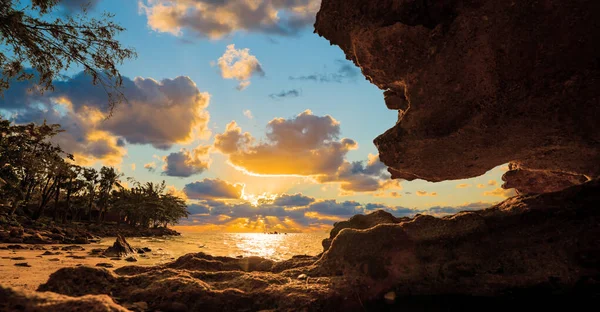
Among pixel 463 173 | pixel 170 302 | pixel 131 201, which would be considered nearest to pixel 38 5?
pixel 170 302

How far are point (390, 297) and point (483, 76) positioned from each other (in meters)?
6.42

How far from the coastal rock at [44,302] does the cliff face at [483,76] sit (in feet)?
28.1

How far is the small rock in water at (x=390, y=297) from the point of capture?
6.22 m

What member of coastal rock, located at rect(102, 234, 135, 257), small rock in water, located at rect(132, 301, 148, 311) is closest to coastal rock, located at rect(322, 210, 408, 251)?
small rock in water, located at rect(132, 301, 148, 311)

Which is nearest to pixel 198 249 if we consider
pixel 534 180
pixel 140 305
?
pixel 140 305

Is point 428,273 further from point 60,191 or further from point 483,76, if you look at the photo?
point 60,191

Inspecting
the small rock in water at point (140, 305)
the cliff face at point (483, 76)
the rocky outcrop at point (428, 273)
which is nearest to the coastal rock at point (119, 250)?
the rocky outcrop at point (428, 273)

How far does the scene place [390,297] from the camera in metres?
6.32

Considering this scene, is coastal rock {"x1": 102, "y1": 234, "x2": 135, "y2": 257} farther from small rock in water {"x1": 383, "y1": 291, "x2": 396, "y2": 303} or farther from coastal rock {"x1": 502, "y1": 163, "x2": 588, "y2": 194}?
coastal rock {"x1": 502, "y1": 163, "x2": 588, "y2": 194}

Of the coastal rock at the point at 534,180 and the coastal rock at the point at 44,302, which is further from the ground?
the coastal rock at the point at 534,180

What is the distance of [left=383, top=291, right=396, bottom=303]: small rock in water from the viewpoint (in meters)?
6.22

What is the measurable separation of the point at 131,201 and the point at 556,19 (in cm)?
8385

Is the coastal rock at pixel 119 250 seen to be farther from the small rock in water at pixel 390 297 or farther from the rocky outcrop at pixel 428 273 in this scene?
the small rock in water at pixel 390 297

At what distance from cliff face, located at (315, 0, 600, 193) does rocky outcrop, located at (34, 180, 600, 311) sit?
212cm
